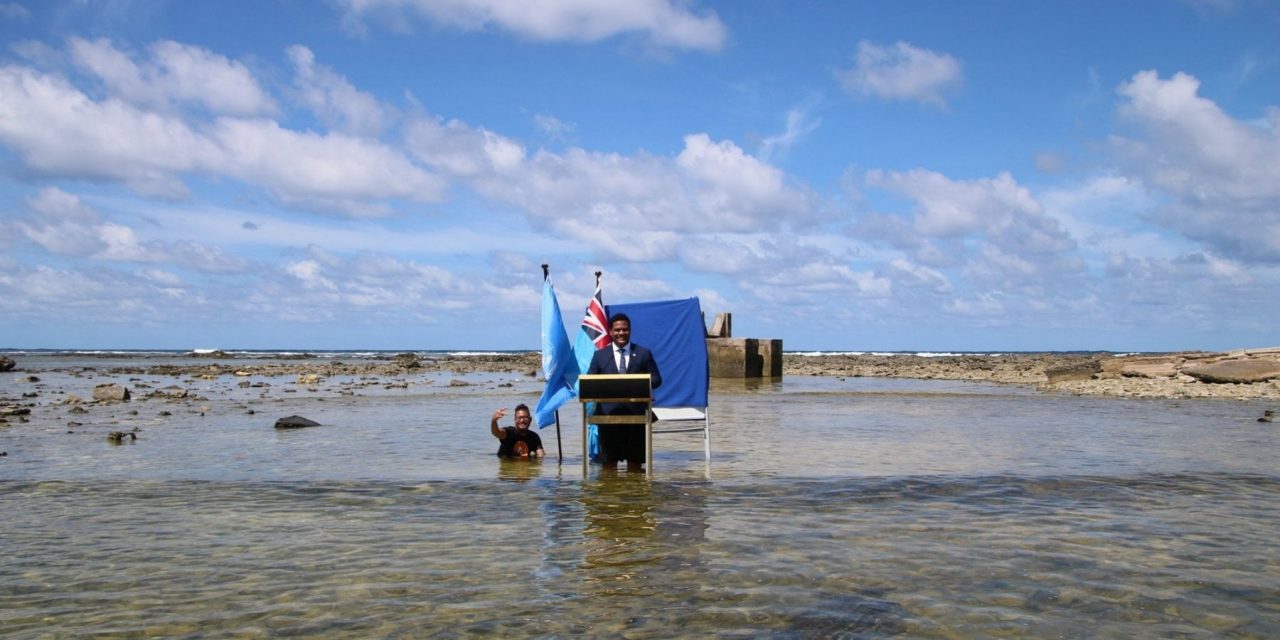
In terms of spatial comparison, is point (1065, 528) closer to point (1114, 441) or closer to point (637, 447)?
point (637, 447)

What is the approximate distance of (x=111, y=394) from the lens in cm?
2759

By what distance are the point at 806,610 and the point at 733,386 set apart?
29.0 metres

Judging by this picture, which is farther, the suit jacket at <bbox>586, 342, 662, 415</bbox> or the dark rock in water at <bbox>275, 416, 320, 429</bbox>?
the dark rock in water at <bbox>275, 416, 320, 429</bbox>

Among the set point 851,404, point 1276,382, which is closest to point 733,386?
point 851,404

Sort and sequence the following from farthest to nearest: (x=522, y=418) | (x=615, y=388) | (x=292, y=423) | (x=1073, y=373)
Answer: (x=1073, y=373)
(x=292, y=423)
(x=522, y=418)
(x=615, y=388)

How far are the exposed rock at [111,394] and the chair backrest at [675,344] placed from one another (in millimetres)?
20199

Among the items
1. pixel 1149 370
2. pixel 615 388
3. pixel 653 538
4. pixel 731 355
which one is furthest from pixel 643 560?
pixel 731 355

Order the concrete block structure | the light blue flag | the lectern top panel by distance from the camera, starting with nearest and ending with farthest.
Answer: the lectern top panel → the light blue flag → the concrete block structure

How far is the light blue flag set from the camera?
1280 centimetres

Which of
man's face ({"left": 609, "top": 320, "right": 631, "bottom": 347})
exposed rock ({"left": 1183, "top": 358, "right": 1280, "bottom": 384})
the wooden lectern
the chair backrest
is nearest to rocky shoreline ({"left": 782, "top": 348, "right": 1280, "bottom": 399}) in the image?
exposed rock ({"left": 1183, "top": 358, "right": 1280, "bottom": 384})

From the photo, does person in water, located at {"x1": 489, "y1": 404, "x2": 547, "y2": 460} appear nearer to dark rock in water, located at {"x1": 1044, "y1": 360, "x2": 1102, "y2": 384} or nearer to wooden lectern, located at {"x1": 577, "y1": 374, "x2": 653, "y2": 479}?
wooden lectern, located at {"x1": 577, "y1": 374, "x2": 653, "y2": 479}

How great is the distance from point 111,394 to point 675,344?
844 inches

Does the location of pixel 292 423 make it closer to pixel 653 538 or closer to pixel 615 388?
pixel 615 388

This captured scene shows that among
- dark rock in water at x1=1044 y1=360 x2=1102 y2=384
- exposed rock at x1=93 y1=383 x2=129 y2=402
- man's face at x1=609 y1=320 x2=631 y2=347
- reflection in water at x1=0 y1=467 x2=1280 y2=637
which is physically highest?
man's face at x1=609 y1=320 x2=631 y2=347
